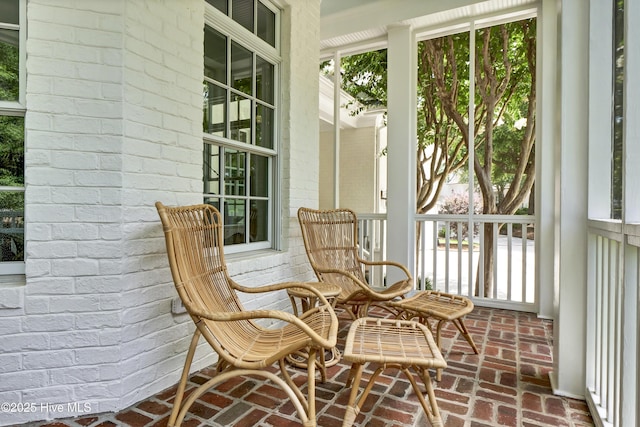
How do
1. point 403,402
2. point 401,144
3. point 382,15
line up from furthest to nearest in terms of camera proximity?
1. point 401,144
2. point 382,15
3. point 403,402

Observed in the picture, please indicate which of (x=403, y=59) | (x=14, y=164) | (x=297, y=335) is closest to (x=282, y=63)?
(x=403, y=59)

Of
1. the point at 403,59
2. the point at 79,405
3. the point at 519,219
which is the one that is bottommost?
the point at 79,405

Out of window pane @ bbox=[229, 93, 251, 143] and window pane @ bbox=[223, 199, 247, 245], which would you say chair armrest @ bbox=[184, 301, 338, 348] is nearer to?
window pane @ bbox=[223, 199, 247, 245]

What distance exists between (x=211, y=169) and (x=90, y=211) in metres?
0.89

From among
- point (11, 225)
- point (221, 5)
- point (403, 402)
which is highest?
point (221, 5)

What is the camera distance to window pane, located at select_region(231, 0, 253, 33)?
A: 2646 mm

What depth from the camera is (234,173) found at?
8.96 ft

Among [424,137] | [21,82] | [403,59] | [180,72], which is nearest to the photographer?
[21,82]

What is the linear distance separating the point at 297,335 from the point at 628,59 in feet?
5.92

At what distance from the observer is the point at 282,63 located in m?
3.13

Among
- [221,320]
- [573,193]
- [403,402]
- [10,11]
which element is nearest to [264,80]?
[10,11]

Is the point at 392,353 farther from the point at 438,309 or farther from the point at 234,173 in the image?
the point at 234,173

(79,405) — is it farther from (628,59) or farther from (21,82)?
(628,59)

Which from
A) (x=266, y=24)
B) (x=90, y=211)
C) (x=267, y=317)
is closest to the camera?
(x=267, y=317)
